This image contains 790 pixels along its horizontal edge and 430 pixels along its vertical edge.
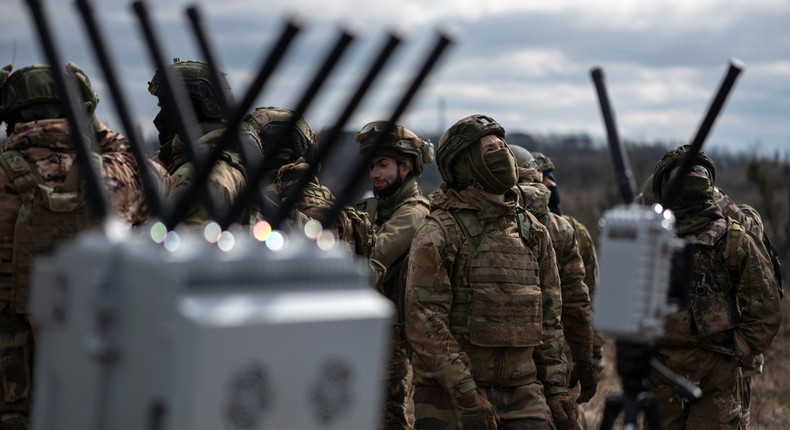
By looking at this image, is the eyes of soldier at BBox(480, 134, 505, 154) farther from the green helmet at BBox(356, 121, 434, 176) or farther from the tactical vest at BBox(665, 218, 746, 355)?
the green helmet at BBox(356, 121, 434, 176)

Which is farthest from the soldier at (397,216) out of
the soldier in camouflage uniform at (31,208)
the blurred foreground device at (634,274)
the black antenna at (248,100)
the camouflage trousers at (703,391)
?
the black antenna at (248,100)

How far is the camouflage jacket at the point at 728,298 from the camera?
26.0 feet

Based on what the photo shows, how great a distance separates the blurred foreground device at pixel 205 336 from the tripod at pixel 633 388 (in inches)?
53.8

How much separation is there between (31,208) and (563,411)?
10.4 ft

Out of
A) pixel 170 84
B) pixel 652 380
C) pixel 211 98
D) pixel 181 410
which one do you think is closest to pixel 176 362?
pixel 181 410

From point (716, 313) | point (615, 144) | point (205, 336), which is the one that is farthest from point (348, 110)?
point (716, 313)

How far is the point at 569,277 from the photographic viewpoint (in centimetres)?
830

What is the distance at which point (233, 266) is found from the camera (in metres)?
2.98

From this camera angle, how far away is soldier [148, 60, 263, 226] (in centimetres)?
559

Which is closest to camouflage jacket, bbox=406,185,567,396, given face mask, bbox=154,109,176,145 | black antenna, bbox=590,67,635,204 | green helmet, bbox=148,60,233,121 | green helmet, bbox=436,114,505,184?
green helmet, bbox=436,114,505,184

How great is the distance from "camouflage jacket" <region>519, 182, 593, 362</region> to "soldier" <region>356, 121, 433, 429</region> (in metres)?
0.81

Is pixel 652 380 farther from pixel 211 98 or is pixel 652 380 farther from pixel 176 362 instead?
pixel 176 362

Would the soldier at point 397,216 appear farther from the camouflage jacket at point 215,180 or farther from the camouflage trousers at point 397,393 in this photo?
the camouflage jacket at point 215,180

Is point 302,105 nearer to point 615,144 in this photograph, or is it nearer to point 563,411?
point 615,144
